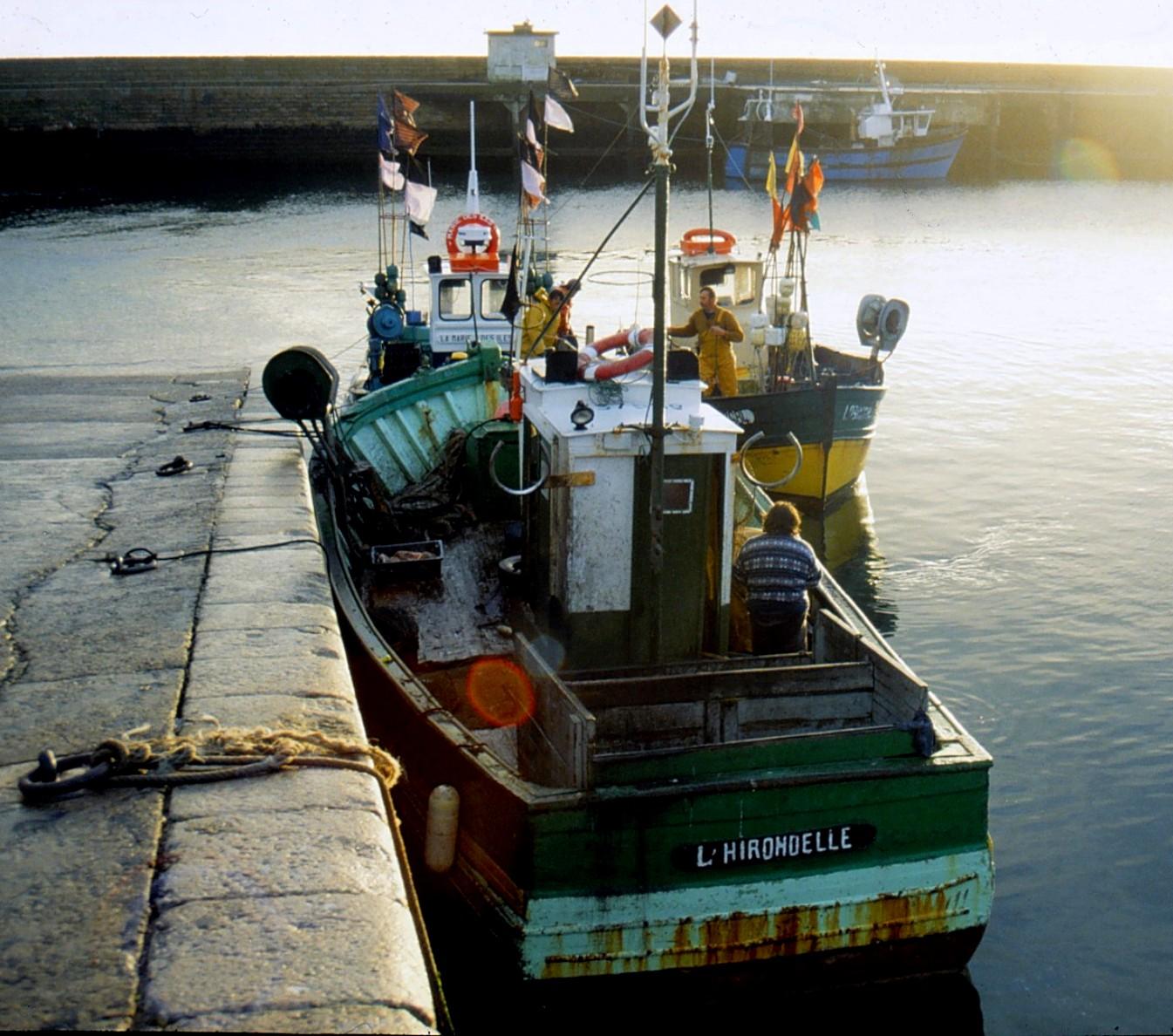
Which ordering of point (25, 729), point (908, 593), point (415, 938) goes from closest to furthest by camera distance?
1. point (415, 938)
2. point (25, 729)
3. point (908, 593)

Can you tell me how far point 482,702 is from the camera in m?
8.24

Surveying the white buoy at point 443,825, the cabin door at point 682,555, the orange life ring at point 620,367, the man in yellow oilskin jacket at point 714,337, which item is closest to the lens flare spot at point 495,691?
the white buoy at point 443,825

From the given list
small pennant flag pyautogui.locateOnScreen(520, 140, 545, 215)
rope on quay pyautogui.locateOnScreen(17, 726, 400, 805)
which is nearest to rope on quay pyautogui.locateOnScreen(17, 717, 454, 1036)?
rope on quay pyautogui.locateOnScreen(17, 726, 400, 805)

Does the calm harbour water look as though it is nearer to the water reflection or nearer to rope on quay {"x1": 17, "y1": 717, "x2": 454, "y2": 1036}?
the water reflection

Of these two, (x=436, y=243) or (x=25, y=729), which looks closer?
(x=25, y=729)

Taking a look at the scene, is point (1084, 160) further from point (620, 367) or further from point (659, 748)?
point (659, 748)

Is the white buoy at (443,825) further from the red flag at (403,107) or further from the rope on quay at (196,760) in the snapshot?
the red flag at (403,107)

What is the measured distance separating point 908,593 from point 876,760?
31.6ft

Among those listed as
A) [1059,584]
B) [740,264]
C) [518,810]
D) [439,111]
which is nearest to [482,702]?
[518,810]

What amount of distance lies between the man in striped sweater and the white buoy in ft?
7.35

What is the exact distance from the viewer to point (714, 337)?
48.9 feet

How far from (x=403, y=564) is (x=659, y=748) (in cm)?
352

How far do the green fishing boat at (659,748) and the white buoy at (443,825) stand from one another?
0.05 ft

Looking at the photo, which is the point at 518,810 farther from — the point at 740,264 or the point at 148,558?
the point at 740,264
